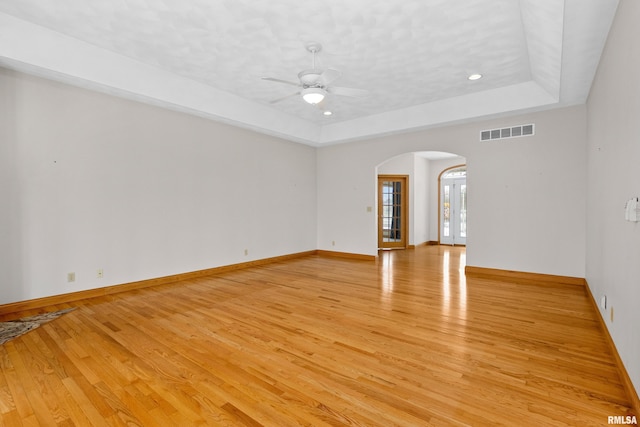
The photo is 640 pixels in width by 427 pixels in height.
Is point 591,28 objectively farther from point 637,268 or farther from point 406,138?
A: point 406,138

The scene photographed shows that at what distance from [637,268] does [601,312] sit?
1.80 metres

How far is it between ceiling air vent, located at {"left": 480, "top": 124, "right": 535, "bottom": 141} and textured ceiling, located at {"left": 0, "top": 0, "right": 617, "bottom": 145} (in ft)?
1.43

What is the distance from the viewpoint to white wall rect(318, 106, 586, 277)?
4.92 meters

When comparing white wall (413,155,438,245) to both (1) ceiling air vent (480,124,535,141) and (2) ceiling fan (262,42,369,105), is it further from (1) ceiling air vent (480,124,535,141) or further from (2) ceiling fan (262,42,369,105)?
(2) ceiling fan (262,42,369,105)

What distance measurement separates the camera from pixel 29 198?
385 cm

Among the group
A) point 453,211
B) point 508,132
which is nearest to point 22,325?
point 508,132

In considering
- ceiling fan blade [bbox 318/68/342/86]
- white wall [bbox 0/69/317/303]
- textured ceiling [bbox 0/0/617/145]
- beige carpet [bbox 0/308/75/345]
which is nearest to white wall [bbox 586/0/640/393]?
textured ceiling [bbox 0/0/617/145]

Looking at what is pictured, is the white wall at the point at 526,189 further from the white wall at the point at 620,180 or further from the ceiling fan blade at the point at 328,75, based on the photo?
the ceiling fan blade at the point at 328,75

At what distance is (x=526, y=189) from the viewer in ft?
17.4

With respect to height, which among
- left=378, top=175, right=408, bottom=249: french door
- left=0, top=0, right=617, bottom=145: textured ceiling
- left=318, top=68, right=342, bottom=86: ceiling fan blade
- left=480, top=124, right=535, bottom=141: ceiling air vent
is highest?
left=0, top=0, right=617, bottom=145: textured ceiling

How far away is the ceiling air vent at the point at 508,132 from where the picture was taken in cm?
530

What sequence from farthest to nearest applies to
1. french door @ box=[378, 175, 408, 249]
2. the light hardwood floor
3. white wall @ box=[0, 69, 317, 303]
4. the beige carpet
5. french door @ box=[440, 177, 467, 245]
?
french door @ box=[440, 177, 467, 245]
french door @ box=[378, 175, 408, 249]
white wall @ box=[0, 69, 317, 303]
the beige carpet
the light hardwood floor

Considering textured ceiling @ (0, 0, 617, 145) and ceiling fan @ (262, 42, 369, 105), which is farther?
ceiling fan @ (262, 42, 369, 105)

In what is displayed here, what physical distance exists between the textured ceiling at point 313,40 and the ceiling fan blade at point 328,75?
48cm
